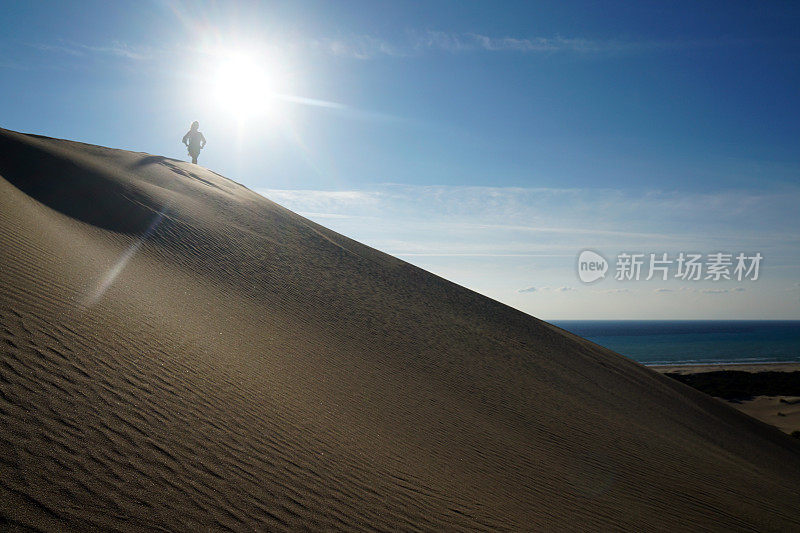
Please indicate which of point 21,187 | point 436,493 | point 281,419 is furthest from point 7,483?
point 21,187

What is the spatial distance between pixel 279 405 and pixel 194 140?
19807mm

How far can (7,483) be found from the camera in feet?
9.52

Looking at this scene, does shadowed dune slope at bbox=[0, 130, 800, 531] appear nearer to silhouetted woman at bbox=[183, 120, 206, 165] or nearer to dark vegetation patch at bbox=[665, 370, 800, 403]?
silhouetted woman at bbox=[183, 120, 206, 165]

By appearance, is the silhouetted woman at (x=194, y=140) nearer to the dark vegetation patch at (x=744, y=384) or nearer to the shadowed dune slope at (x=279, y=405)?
the shadowed dune slope at (x=279, y=405)

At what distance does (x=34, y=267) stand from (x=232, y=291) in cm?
411

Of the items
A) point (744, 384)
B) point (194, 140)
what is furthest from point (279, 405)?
point (744, 384)

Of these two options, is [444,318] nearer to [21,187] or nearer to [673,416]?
[673,416]

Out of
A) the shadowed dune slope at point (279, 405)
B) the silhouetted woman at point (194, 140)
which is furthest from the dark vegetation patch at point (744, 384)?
the silhouetted woman at point (194, 140)

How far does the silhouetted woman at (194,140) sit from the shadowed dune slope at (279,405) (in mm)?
6675

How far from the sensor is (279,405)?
5691 millimetres

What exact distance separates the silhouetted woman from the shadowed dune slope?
6.67m

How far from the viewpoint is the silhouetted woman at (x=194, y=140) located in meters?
21.4

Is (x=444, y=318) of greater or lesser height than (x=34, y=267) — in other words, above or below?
above

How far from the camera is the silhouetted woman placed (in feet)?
70.3
